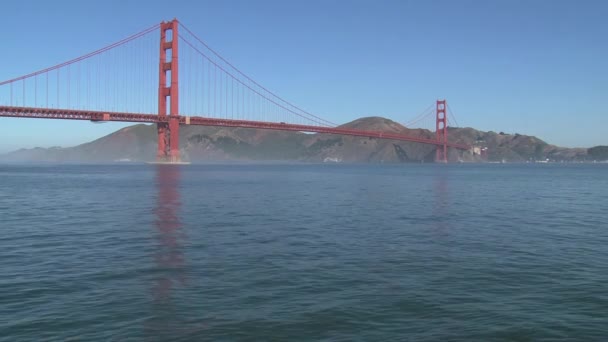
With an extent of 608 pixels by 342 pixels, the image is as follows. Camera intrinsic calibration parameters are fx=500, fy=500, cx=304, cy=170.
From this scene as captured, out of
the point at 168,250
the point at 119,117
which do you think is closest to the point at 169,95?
the point at 119,117

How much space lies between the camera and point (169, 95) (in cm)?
9519

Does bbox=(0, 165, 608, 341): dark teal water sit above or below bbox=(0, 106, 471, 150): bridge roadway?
below

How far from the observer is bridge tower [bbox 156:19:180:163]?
303 ft

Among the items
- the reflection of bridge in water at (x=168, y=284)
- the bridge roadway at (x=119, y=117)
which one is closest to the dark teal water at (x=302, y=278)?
the reflection of bridge in water at (x=168, y=284)

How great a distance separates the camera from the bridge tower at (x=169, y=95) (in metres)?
92.2

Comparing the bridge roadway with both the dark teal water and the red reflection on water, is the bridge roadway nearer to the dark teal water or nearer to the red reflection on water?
the red reflection on water

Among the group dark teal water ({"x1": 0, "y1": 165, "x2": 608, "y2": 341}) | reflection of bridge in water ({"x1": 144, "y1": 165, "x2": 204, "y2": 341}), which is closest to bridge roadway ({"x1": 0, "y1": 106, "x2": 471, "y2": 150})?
dark teal water ({"x1": 0, "y1": 165, "x2": 608, "y2": 341})

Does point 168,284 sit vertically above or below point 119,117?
below

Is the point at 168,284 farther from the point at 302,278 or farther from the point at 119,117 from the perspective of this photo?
the point at 119,117

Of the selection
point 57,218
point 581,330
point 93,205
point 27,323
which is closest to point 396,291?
point 581,330

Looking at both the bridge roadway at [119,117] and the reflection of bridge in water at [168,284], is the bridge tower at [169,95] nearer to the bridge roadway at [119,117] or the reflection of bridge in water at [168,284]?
the bridge roadway at [119,117]

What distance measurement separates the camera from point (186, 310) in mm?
8664

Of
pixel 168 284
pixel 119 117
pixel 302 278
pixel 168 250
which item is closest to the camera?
pixel 168 284

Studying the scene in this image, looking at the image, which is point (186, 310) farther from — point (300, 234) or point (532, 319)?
point (300, 234)
